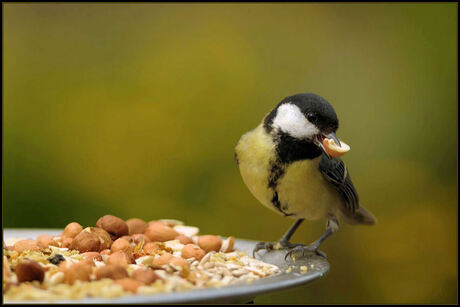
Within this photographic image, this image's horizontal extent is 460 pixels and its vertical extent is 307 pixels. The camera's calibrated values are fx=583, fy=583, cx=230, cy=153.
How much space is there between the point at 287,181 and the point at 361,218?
1.67 ft

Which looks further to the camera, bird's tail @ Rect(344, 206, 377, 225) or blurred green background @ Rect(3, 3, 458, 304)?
blurred green background @ Rect(3, 3, 458, 304)

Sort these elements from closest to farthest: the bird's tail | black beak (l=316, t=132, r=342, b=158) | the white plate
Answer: the white plate < black beak (l=316, t=132, r=342, b=158) < the bird's tail

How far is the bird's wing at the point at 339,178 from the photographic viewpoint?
1.75m

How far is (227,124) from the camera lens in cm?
248

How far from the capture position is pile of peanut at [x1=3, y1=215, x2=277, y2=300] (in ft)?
3.80

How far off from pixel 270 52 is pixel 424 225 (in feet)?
3.38

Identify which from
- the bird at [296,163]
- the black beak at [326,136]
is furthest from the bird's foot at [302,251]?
the black beak at [326,136]

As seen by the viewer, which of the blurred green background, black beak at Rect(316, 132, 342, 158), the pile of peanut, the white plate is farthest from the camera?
the blurred green background

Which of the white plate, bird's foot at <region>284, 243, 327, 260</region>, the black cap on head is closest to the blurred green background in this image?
bird's foot at <region>284, 243, 327, 260</region>

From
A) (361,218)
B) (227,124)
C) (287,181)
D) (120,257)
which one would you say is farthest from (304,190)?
(227,124)

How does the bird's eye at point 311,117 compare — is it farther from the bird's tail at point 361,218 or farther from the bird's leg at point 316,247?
the bird's tail at point 361,218

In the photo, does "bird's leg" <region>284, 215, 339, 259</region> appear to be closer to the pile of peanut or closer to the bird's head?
the pile of peanut

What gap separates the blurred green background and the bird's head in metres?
0.77

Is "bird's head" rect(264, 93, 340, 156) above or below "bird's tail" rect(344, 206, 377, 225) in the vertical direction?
above
